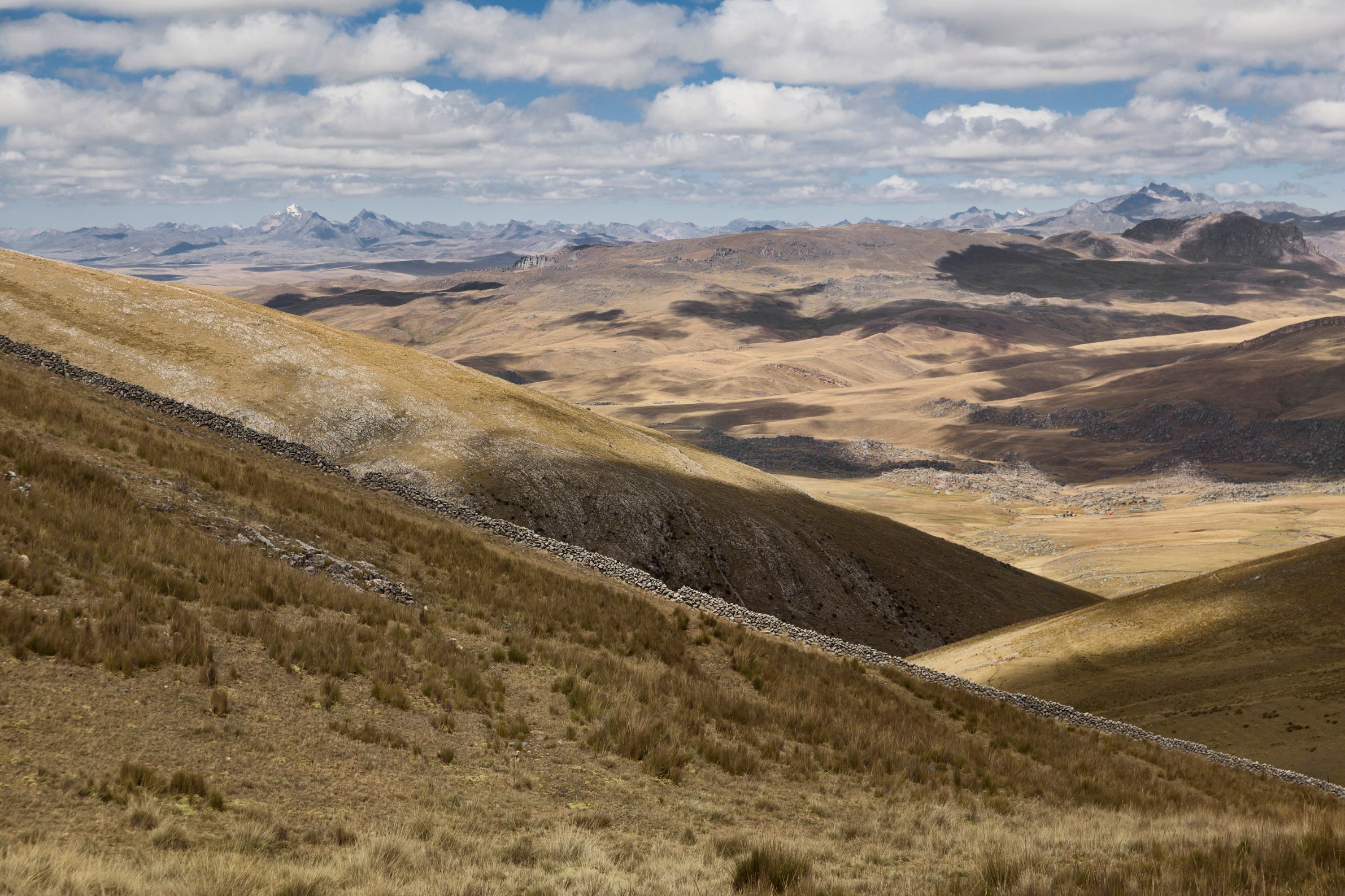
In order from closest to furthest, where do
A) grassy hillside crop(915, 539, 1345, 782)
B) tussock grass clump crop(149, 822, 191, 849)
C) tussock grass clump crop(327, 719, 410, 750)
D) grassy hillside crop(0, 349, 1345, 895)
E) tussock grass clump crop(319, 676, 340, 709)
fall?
1. tussock grass clump crop(149, 822, 191, 849)
2. grassy hillside crop(0, 349, 1345, 895)
3. tussock grass clump crop(327, 719, 410, 750)
4. tussock grass clump crop(319, 676, 340, 709)
5. grassy hillside crop(915, 539, 1345, 782)

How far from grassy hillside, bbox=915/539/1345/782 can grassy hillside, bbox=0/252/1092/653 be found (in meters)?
11.8

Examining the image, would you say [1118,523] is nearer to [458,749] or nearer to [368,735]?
[458,749]

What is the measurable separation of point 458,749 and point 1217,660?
37746 mm

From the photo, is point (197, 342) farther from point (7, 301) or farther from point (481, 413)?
point (481, 413)

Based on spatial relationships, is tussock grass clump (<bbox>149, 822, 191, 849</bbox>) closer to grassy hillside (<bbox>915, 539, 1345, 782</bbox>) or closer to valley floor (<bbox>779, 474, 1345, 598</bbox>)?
grassy hillside (<bbox>915, 539, 1345, 782</bbox>)

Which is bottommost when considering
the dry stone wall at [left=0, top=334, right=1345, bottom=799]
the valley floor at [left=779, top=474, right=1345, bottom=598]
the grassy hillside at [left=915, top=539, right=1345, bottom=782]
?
the valley floor at [left=779, top=474, right=1345, bottom=598]

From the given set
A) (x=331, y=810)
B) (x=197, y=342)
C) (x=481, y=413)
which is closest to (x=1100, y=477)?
(x=481, y=413)

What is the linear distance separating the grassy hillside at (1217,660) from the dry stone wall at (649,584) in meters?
2.83

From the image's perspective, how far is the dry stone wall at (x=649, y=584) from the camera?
1134 inches

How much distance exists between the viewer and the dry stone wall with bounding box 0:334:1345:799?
28.8m

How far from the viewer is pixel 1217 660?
40344 mm

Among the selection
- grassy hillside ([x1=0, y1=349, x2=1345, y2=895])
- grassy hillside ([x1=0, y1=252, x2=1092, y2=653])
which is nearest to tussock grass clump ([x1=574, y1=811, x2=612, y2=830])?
grassy hillside ([x1=0, y1=349, x2=1345, y2=895])

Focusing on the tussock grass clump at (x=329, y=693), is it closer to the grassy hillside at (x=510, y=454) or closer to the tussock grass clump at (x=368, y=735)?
the tussock grass clump at (x=368, y=735)

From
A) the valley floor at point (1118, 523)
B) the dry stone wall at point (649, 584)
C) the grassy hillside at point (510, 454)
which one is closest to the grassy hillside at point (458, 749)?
the dry stone wall at point (649, 584)
